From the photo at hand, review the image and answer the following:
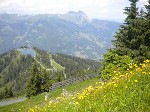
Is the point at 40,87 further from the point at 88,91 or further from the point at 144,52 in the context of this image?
the point at 88,91

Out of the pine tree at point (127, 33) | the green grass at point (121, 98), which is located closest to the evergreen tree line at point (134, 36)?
the pine tree at point (127, 33)

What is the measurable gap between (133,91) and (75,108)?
1.44 meters

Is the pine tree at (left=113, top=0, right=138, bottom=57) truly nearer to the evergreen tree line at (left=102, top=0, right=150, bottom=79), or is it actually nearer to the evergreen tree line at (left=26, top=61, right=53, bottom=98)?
the evergreen tree line at (left=102, top=0, right=150, bottom=79)

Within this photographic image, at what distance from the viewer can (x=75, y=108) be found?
6332 millimetres

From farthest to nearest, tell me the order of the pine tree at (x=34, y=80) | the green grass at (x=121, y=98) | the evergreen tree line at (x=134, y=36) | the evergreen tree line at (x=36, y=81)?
the evergreen tree line at (x=36, y=81)
the pine tree at (x=34, y=80)
the evergreen tree line at (x=134, y=36)
the green grass at (x=121, y=98)

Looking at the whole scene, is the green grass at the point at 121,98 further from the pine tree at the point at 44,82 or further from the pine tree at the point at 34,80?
the pine tree at the point at 44,82

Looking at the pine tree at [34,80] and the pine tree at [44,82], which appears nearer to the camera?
the pine tree at [34,80]

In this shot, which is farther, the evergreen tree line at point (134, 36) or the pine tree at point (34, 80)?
the pine tree at point (34, 80)

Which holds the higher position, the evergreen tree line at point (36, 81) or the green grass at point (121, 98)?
the green grass at point (121, 98)

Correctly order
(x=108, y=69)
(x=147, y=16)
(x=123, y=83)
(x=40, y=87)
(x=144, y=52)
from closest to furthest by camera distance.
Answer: (x=123, y=83) < (x=108, y=69) < (x=144, y=52) < (x=147, y=16) < (x=40, y=87)

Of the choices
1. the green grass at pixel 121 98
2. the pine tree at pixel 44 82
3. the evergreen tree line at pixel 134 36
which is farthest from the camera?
the pine tree at pixel 44 82

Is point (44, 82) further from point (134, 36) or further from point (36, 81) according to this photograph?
point (134, 36)

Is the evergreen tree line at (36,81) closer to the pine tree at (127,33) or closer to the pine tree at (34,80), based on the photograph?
the pine tree at (34,80)

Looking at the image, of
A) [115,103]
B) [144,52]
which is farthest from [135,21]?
[115,103]
